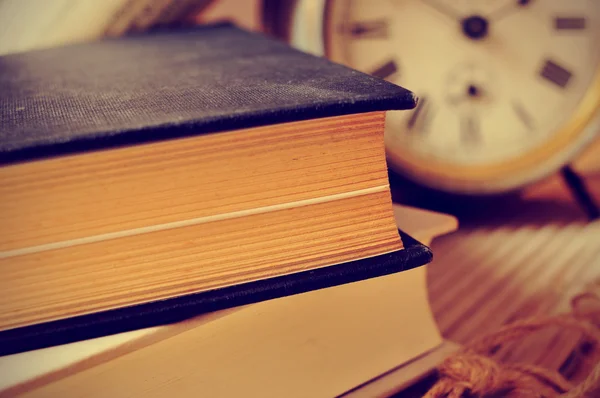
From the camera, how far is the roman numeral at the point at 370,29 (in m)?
0.82

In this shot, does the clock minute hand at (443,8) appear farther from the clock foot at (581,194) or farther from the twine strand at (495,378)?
the twine strand at (495,378)

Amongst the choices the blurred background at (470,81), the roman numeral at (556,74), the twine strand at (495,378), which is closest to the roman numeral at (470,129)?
the blurred background at (470,81)

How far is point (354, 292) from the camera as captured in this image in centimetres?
44

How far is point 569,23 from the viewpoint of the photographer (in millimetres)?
840

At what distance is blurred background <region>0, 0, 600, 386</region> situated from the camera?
2.61 ft

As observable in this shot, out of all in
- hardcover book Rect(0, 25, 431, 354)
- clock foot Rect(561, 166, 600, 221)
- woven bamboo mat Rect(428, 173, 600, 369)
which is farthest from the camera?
clock foot Rect(561, 166, 600, 221)

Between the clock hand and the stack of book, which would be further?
the clock hand

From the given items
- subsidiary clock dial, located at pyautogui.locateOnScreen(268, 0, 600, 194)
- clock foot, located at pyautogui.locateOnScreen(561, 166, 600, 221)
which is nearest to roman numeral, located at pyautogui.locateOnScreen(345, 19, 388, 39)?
subsidiary clock dial, located at pyautogui.locateOnScreen(268, 0, 600, 194)

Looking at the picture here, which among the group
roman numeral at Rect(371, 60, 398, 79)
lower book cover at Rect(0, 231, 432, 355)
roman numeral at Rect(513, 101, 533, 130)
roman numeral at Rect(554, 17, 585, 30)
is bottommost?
lower book cover at Rect(0, 231, 432, 355)

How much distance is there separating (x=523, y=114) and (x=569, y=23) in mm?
149

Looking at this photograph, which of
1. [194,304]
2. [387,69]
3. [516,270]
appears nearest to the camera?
[194,304]

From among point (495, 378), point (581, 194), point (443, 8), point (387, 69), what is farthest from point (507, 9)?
point (495, 378)

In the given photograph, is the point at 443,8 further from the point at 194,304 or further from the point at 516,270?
the point at 194,304

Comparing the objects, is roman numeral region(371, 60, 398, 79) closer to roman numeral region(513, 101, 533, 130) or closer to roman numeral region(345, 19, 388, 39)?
roman numeral region(345, 19, 388, 39)
